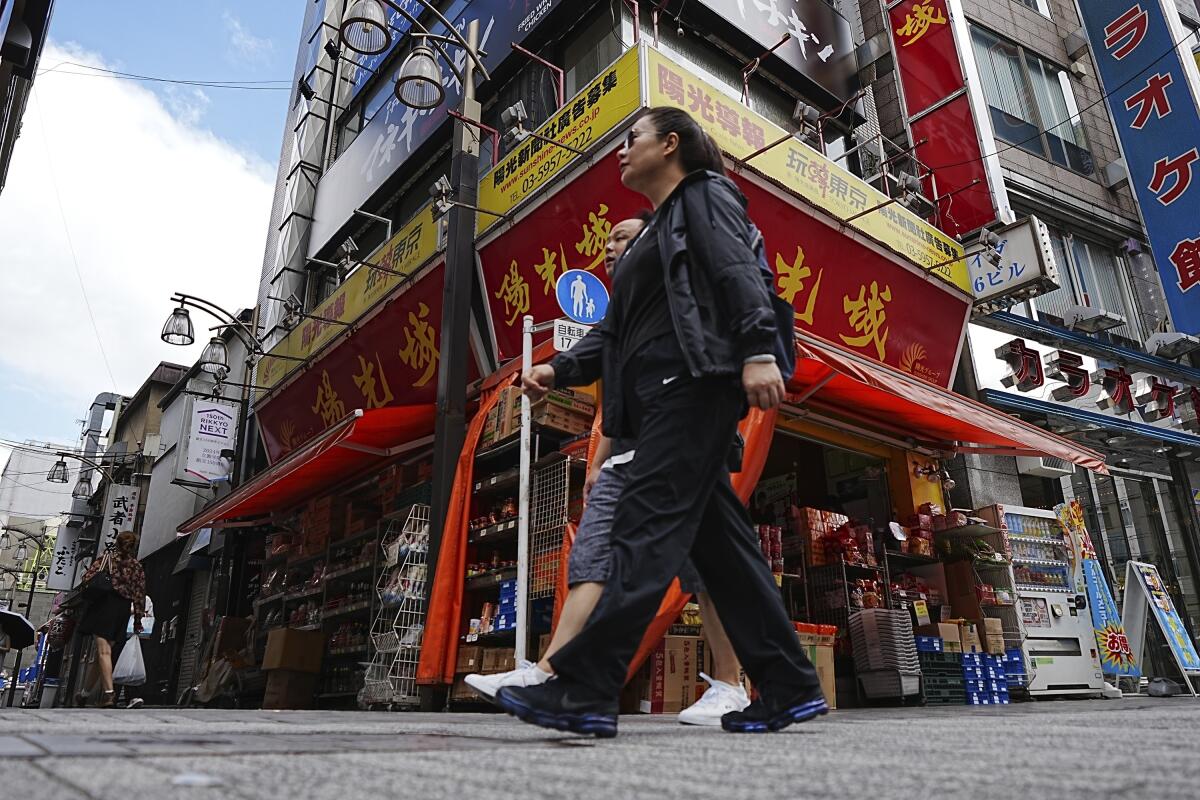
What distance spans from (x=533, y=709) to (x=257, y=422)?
39.6 feet

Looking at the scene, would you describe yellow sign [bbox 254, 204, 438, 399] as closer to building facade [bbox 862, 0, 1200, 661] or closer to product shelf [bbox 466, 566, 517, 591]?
product shelf [bbox 466, 566, 517, 591]

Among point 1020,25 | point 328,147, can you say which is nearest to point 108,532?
point 328,147

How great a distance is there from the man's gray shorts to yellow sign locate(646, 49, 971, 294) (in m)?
4.22

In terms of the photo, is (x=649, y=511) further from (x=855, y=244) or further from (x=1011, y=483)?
(x=1011, y=483)

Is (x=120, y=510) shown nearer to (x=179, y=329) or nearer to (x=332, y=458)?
(x=179, y=329)

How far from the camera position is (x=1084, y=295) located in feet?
35.5

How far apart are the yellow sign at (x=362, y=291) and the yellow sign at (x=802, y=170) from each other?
112 inches

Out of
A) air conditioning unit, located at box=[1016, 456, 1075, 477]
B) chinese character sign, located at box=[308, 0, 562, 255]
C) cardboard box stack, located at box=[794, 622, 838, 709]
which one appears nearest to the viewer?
cardboard box stack, located at box=[794, 622, 838, 709]

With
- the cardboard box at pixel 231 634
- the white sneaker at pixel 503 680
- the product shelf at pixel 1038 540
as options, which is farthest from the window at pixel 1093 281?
the cardboard box at pixel 231 634

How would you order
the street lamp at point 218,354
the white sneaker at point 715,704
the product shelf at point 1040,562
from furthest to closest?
1. the street lamp at point 218,354
2. the product shelf at point 1040,562
3. the white sneaker at point 715,704

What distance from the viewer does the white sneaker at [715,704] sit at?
3.00 metres

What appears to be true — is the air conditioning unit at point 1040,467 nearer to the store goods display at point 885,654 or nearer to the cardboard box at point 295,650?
the store goods display at point 885,654

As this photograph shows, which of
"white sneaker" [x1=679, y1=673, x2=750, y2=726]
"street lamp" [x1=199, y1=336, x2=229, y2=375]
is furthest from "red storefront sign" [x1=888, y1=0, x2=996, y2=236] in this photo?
"street lamp" [x1=199, y1=336, x2=229, y2=375]

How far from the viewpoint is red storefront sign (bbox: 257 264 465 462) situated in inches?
341
